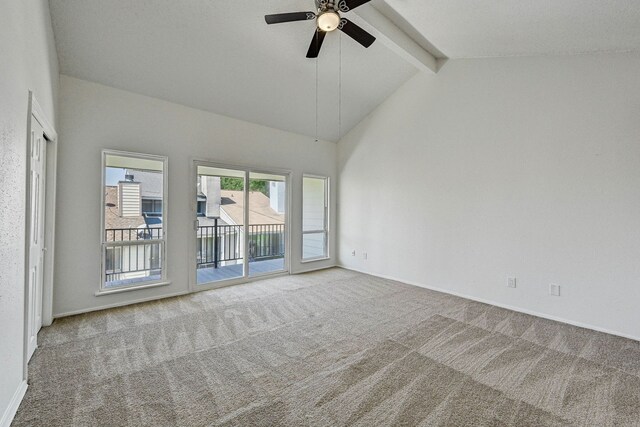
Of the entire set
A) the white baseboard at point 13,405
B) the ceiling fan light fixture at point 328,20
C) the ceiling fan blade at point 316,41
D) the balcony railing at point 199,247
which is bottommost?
the white baseboard at point 13,405

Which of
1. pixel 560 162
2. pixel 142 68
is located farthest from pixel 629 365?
pixel 142 68

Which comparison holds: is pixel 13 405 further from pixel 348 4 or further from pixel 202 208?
pixel 348 4

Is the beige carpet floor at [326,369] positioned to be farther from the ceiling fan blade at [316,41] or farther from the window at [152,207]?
the ceiling fan blade at [316,41]

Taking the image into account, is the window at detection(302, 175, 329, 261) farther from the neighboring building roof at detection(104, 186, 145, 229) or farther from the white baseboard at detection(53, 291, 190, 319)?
the neighboring building roof at detection(104, 186, 145, 229)

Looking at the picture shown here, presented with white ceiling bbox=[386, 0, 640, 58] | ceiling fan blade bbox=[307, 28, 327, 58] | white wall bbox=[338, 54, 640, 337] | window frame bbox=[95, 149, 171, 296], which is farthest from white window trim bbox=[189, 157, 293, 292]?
white ceiling bbox=[386, 0, 640, 58]

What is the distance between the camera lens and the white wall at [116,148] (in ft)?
11.1

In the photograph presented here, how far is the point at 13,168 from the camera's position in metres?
1.81

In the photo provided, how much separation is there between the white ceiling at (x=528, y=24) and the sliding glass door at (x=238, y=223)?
332cm

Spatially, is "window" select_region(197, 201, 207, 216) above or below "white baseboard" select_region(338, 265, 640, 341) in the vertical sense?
above

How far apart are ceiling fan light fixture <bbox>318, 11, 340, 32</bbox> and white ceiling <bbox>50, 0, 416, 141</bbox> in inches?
38.6

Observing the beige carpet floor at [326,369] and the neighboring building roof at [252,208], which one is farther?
the neighboring building roof at [252,208]

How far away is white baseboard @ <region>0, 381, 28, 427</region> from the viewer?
1.68m

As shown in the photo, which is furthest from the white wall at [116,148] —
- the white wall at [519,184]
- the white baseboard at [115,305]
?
the white wall at [519,184]

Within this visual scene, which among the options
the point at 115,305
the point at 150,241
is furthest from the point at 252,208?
the point at 115,305
